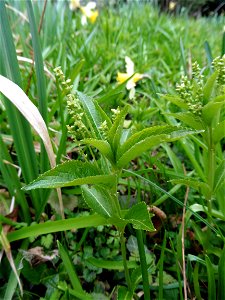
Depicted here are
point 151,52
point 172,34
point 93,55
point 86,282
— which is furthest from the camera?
point 172,34

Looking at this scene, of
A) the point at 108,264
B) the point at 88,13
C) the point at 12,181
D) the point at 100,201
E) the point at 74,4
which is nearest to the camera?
the point at 100,201

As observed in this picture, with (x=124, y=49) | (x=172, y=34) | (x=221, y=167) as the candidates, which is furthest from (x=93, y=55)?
(x=221, y=167)

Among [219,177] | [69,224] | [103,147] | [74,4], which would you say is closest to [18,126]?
[69,224]

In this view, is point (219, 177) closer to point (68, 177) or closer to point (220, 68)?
point (220, 68)

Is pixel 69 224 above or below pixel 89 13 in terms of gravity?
below

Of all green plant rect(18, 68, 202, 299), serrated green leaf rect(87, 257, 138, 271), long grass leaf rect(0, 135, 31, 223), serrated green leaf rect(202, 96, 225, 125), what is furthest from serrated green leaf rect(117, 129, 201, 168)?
long grass leaf rect(0, 135, 31, 223)

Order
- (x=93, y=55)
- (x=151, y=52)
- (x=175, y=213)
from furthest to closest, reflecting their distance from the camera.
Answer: (x=151, y=52) < (x=93, y=55) < (x=175, y=213)

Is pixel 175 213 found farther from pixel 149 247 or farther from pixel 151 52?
pixel 151 52

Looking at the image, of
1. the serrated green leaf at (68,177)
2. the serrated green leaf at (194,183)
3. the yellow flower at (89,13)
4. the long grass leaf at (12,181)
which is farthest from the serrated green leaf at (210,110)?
the yellow flower at (89,13)
